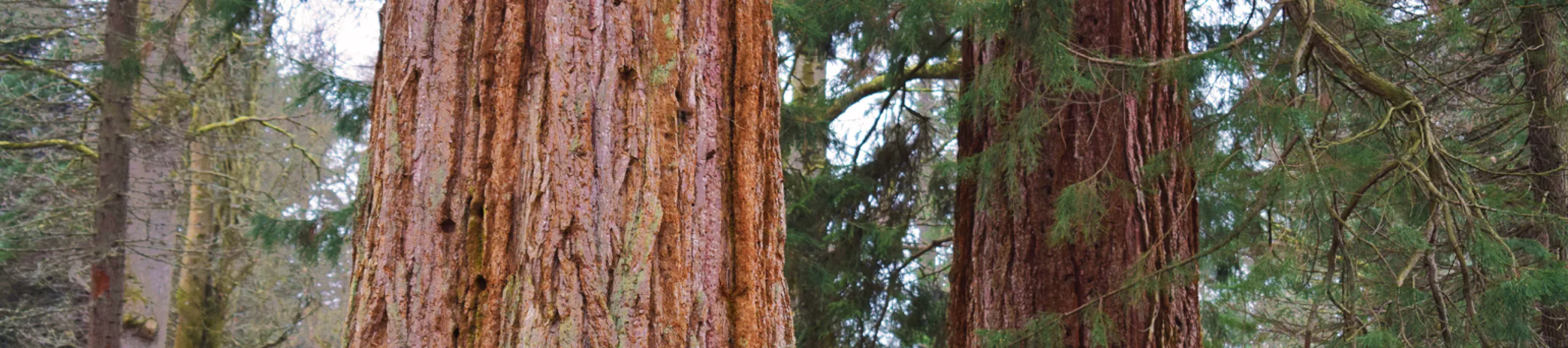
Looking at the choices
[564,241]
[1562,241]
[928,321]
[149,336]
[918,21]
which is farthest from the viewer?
[149,336]

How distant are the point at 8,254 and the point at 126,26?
6.27ft

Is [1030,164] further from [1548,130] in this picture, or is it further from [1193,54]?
[1548,130]

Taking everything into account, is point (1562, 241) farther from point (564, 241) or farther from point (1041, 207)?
point (564, 241)

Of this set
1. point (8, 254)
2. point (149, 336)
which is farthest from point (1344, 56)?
point (149, 336)

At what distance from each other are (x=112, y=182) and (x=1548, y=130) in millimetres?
9325

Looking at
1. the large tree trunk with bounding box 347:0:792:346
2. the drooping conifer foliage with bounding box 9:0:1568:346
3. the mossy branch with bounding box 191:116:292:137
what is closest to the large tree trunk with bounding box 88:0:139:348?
the drooping conifer foliage with bounding box 9:0:1568:346

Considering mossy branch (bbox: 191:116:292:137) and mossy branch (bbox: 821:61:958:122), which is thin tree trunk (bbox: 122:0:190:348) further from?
mossy branch (bbox: 821:61:958:122)

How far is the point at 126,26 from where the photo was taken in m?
7.58

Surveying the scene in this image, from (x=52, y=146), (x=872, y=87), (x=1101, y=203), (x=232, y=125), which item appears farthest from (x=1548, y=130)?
(x=52, y=146)

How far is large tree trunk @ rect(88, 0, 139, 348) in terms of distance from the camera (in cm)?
712

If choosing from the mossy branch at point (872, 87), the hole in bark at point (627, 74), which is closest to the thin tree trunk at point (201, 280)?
the mossy branch at point (872, 87)

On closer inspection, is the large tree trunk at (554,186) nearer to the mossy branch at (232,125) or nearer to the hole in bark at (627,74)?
the hole in bark at (627,74)

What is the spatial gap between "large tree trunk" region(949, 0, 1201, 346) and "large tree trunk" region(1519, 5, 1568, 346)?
2512 mm

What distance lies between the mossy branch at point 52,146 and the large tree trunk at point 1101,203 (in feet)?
24.7
